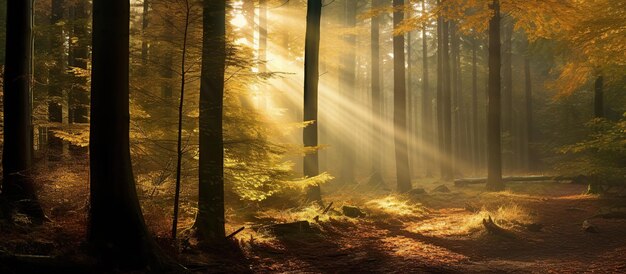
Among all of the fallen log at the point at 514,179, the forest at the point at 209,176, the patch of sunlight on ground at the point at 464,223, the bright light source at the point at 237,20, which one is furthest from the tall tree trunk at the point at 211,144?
the fallen log at the point at 514,179

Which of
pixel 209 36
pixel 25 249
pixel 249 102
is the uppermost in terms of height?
pixel 209 36

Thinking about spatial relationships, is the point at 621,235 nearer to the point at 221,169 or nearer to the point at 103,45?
the point at 221,169

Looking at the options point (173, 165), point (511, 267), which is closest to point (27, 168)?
point (173, 165)

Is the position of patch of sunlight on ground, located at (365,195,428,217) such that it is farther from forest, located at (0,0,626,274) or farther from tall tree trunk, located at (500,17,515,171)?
tall tree trunk, located at (500,17,515,171)

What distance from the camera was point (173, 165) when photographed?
933 cm

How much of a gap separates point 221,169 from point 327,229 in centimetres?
346

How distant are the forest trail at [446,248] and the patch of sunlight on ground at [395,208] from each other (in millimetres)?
851

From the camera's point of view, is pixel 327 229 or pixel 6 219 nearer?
pixel 6 219

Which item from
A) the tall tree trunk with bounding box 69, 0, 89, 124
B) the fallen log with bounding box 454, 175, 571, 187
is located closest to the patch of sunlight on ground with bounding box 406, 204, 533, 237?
the tall tree trunk with bounding box 69, 0, 89, 124

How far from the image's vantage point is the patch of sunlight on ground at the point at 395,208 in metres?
13.4

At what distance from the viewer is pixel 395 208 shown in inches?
552

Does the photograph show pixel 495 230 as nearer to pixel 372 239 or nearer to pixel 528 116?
pixel 372 239

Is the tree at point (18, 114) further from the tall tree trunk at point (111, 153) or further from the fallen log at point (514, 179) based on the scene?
the fallen log at point (514, 179)

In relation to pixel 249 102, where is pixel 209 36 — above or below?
above
